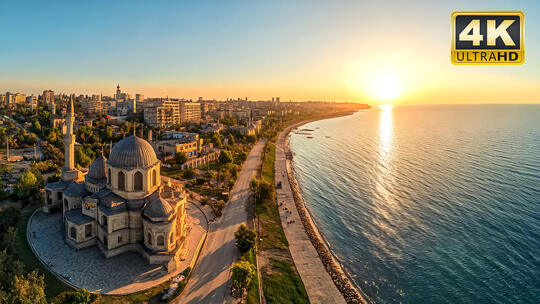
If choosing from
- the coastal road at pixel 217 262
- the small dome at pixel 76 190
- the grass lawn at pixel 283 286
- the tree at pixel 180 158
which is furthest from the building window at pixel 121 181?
the tree at pixel 180 158

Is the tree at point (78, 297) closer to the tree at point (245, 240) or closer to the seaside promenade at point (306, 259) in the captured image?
the tree at point (245, 240)

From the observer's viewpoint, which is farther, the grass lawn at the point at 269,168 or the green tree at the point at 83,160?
the grass lawn at the point at 269,168

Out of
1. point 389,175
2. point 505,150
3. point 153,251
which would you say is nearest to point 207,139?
point 389,175

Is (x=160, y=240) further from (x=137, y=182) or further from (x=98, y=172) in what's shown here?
(x=98, y=172)

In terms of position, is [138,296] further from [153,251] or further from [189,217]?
[189,217]

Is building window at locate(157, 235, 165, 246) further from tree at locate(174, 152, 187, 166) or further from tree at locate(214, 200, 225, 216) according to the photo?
tree at locate(174, 152, 187, 166)
